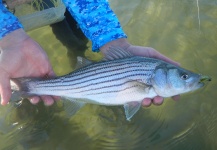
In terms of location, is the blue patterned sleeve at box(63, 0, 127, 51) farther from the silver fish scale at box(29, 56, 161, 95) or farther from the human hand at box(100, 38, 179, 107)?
the silver fish scale at box(29, 56, 161, 95)

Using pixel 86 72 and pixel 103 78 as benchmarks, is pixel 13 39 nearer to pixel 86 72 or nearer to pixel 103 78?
pixel 86 72

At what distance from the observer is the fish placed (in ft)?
11.1

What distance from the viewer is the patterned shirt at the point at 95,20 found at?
413cm

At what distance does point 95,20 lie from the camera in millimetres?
4223

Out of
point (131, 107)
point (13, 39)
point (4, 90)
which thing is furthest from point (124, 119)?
point (13, 39)

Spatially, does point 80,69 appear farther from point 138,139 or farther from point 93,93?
point 138,139

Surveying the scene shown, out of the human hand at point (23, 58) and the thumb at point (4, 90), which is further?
→ the human hand at point (23, 58)

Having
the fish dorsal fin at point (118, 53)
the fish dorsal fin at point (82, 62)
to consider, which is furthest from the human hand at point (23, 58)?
the fish dorsal fin at point (118, 53)

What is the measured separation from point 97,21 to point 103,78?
1.00 m

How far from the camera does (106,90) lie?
140 inches

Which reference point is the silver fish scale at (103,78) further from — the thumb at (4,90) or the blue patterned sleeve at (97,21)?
the blue patterned sleeve at (97,21)

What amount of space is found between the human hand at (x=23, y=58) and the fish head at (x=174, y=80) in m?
1.32

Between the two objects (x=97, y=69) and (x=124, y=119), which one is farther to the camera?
(x=124, y=119)

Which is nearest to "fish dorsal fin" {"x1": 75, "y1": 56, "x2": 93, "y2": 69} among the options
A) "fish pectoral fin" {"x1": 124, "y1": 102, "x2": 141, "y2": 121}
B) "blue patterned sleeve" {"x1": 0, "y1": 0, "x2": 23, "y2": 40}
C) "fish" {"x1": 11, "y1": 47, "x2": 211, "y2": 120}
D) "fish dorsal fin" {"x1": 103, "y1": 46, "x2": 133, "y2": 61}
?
"fish" {"x1": 11, "y1": 47, "x2": 211, "y2": 120}
